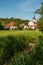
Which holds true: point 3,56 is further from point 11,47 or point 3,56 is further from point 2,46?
point 11,47

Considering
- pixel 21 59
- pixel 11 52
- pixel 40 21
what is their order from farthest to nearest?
1. pixel 40 21
2. pixel 11 52
3. pixel 21 59

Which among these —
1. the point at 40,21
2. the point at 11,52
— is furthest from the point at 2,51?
the point at 40,21

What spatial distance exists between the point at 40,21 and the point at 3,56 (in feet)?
70.7

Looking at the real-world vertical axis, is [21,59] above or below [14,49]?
above

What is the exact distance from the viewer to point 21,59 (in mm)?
11062

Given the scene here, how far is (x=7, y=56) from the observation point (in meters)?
15.0

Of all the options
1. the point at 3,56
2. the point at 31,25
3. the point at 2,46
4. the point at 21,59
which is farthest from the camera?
the point at 31,25

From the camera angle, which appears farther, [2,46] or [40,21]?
[40,21]

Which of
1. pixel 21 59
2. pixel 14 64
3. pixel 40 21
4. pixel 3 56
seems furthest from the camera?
pixel 40 21

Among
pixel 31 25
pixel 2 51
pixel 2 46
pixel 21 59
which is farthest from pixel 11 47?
pixel 31 25

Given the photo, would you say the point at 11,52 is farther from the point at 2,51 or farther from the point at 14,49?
the point at 2,51

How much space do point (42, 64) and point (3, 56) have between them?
382 cm

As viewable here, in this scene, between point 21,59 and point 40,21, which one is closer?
point 21,59

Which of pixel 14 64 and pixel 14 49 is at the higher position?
pixel 14 64
